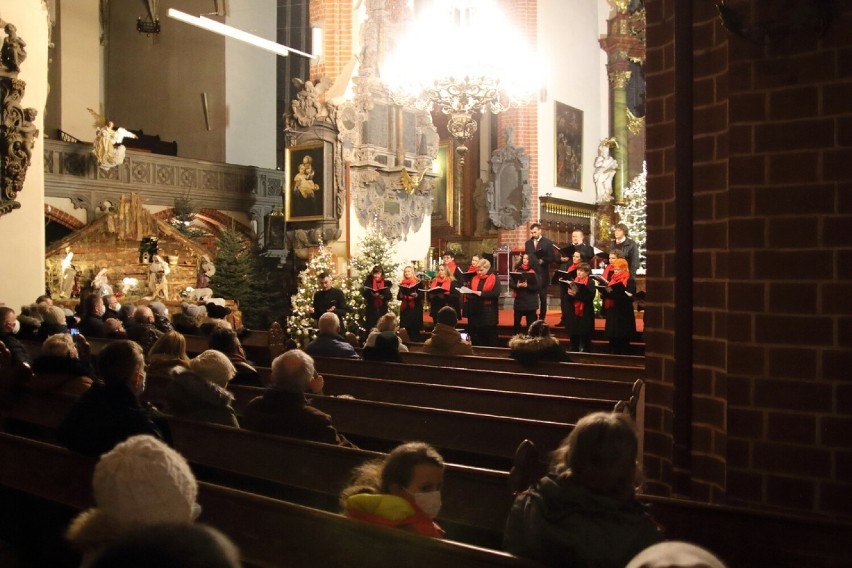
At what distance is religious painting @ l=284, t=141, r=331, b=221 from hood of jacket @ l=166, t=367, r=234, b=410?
9.77 meters

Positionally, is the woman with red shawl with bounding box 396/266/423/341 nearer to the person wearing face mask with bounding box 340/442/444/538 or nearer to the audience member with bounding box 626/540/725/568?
the person wearing face mask with bounding box 340/442/444/538

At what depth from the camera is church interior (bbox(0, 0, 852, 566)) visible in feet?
9.96

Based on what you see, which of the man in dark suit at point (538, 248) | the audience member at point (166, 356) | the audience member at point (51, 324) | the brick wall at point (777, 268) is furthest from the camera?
the man in dark suit at point (538, 248)

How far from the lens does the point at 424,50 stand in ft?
42.6

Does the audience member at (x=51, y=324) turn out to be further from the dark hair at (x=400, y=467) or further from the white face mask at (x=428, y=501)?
the white face mask at (x=428, y=501)

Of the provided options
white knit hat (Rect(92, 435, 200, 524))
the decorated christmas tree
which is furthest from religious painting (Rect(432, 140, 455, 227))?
white knit hat (Rect(92, 435, 200, 524))

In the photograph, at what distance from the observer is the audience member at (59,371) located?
5211 millimetres

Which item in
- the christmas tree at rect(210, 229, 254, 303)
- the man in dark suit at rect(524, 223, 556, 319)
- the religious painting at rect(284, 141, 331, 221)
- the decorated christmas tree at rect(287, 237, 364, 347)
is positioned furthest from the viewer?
the christmas tree at rect(210, 229, 254, 303)

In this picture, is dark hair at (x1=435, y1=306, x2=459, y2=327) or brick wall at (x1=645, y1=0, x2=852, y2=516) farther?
dark hair at (x1=435, y1=306, x2=459, y2=327)

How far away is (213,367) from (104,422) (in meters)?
1.16

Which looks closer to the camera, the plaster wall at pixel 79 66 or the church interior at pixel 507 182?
the church interior at pixel 507 182

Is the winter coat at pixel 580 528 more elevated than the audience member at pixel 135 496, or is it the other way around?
the audience member at pixel 135 496

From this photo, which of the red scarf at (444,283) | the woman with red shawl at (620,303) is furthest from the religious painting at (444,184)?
the woman with red shawl at (620,303)

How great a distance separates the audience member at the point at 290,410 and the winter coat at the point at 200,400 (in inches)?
13.1
